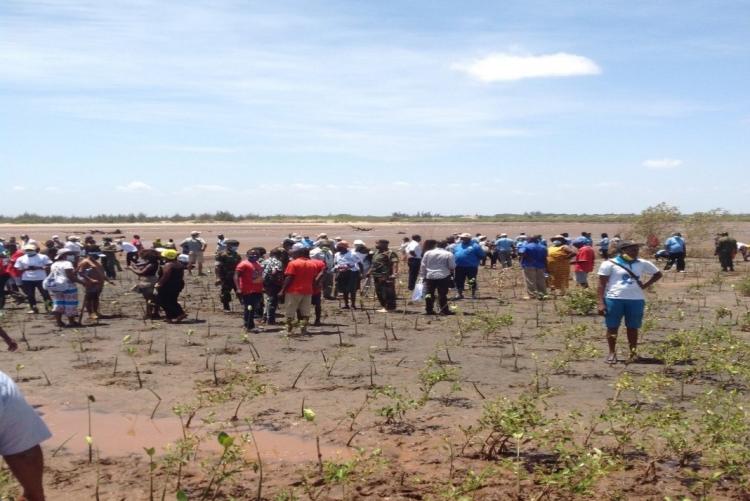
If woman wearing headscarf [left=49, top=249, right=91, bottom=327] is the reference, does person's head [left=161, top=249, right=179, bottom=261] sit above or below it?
above

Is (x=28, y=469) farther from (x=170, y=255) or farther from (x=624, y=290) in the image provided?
(x=170, y=255)

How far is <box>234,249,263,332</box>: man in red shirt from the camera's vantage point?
12.7 m

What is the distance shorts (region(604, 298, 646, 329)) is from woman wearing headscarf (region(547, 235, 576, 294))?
25.6 ft

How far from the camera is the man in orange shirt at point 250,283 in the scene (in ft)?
41.5

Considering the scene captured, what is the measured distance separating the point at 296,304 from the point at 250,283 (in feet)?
2.99

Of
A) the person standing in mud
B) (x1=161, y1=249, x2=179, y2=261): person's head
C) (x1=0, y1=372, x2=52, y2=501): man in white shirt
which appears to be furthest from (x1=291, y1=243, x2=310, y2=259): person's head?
the person standing in mud

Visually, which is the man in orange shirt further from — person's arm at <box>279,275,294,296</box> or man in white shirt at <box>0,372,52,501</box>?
man in white shirt at <box>0,372,52,501</box>

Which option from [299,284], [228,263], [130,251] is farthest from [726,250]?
[130,251]

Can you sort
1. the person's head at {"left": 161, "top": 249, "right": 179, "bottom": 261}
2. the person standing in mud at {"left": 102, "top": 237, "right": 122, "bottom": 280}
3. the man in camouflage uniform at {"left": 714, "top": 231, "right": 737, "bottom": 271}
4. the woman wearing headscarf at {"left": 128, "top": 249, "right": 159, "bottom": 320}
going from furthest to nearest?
the man in camouflage uniform at {"left": 714, "top": 231, "right": 737, "bottom": 271} → the person standing in mud at {"left": 102, "top": 237, "right": 122, "bottom": 280} → the woman wearing headscarf at {"left": 128, "top": 249, "right": 159, "bottom": 320} → the person's head at {"left": 161, "top": 249, "right": 179, "bottom": 261}

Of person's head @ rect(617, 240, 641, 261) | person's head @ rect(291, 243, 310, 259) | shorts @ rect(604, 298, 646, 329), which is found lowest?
shorts @ rect(604, 298, 646, 329)

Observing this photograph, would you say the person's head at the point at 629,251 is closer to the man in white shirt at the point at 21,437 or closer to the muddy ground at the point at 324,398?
the muddy ground at the point at 324,398

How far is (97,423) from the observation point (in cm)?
760

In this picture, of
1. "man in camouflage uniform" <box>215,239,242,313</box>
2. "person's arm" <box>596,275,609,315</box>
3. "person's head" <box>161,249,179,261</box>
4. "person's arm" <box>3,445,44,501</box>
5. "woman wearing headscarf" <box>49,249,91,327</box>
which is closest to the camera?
"person's arm" <box>3,445,44,501</box>

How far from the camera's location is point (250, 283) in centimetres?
1268
